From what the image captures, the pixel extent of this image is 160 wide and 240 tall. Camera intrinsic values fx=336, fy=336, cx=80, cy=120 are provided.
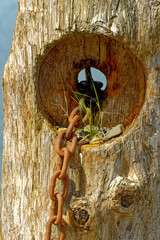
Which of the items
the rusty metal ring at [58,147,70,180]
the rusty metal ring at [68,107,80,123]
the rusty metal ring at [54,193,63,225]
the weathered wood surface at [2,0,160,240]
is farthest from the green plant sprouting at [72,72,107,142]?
the rusty metal ring at [54,193,63,225]

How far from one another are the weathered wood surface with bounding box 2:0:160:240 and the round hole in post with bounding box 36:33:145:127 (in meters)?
0.03

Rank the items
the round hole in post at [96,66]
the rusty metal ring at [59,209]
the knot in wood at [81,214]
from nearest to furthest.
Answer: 1. the rusty metal ring at [59,209]
2. the knot in wood at [81,214]
3. the round hole in post at [96,66]

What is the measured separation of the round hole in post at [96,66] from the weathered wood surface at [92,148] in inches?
1.0

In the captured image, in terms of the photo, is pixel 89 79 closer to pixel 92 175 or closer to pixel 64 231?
pixel 92 175

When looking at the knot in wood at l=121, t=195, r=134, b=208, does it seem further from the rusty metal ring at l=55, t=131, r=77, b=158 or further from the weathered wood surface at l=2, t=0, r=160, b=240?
the rusty metal ring at l=55, t=131, r=77, b=158

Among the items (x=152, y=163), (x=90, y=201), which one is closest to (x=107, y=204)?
(x=90, y=201)

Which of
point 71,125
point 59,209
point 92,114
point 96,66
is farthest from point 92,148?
point 96,66

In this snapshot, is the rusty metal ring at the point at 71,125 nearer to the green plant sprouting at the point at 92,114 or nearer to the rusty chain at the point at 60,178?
the rusty chain at the point at 60,178

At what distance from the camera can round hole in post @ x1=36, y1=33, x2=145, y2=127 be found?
2.27m

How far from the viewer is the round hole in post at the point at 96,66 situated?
2.27 metres

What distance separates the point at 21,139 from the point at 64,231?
68 centimetres

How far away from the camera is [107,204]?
2.14 meters

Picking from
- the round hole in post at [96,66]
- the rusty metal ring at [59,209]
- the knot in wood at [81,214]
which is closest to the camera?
the rusty metal ring at [59,209]

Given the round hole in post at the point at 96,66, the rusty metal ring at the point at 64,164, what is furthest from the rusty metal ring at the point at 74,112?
the rusty metal ring at the point at 64,164
